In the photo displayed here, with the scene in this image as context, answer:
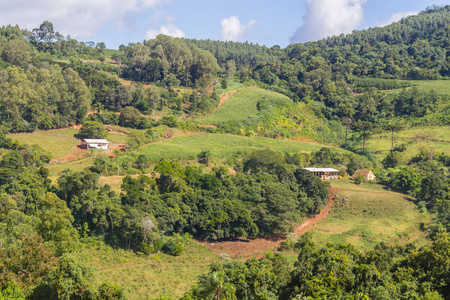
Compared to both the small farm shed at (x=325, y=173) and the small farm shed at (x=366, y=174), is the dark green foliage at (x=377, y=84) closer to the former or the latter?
the small farm shed at (x=366, y=174)

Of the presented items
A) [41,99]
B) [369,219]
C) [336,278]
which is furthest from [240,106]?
[336,278]

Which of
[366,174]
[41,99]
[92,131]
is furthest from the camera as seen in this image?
[366,174]

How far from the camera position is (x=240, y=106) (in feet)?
265

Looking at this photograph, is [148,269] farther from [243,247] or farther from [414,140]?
[414,140]

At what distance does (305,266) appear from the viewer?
24.0 meters

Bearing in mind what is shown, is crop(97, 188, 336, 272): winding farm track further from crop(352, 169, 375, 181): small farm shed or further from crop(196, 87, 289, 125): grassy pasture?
crop(196, 87, 289, 125): grassy pasture

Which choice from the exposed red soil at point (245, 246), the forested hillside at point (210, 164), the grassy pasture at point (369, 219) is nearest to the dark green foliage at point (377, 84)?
the forested hillside at point (210, 164)

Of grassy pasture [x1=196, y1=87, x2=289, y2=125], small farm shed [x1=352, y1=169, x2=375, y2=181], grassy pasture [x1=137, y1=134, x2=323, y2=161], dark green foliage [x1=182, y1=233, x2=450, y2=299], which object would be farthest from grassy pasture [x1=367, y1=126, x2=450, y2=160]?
dark green foliage [x1=182, y1=233, x2=450, y2=299]

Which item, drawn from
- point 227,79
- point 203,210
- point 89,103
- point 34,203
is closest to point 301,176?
point 203,210

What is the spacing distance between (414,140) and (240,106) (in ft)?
104

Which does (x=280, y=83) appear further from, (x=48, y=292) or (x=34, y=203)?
(x=48, y=292)

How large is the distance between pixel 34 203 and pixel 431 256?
97.1 feet

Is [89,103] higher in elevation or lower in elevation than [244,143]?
higher

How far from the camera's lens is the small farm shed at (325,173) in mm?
55812
